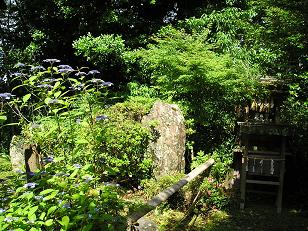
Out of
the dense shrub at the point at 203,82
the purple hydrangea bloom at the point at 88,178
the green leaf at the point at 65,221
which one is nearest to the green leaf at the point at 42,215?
the green leaf at the point at 65,221

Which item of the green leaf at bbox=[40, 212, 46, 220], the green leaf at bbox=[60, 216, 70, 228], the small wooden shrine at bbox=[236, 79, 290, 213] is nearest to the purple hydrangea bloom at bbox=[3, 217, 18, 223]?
the green leaf at bbox=[40, 212, 46, 220]

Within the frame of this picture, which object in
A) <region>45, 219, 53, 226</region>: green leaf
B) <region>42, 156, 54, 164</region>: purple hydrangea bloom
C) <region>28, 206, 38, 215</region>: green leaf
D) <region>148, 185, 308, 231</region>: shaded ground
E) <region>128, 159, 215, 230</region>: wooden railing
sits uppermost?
<region>42, 156, 54, 164</region>: purple hydrangea bloom

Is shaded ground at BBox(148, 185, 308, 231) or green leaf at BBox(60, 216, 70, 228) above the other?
green leaf at BBox(60, 216, 70, 228)

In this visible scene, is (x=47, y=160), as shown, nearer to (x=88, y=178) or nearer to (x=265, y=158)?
(x=88, y=178)

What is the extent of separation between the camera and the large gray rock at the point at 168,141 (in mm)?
7012

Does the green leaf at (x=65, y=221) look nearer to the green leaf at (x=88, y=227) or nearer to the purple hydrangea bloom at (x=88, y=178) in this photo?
the green leaf at (x=88, y=227)

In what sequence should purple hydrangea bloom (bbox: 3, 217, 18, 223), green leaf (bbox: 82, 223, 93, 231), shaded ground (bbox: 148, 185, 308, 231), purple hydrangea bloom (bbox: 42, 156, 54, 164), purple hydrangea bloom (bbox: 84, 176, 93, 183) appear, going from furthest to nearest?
1. shaded ground (bbox: 148, 185, 308, 231)
2. purple hydrangea bloom (bbox: 42, 156, 54, 164)
3. purple hydrangea bloom (bbox: 84, 176, 93, 183)
4. green leaf (bbox: 82, 223, 93, 231)
5. purple hydrangea bloom (bbox: 3, 217, 18, 223)

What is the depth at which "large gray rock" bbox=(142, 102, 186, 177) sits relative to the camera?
23.0 ft

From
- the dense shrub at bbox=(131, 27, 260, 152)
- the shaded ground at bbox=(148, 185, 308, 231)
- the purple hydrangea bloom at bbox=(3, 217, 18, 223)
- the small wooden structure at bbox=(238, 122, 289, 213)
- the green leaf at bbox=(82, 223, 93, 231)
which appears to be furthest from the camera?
the dense shrub at bbox=(131, 27, 260, 152)

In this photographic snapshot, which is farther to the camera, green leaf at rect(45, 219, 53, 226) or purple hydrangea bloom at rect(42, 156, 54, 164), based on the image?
purple hydrangea bloom at rect(42, 156, 54, 164)

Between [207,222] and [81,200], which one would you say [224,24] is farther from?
[81,200]

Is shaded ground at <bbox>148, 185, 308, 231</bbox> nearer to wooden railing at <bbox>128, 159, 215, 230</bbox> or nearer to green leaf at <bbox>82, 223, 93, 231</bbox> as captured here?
wooden railing at <bbox>128, 159, 215, 230</bbox>

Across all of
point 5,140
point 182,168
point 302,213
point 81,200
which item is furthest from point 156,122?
point 5,140

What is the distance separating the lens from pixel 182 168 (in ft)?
23.5
